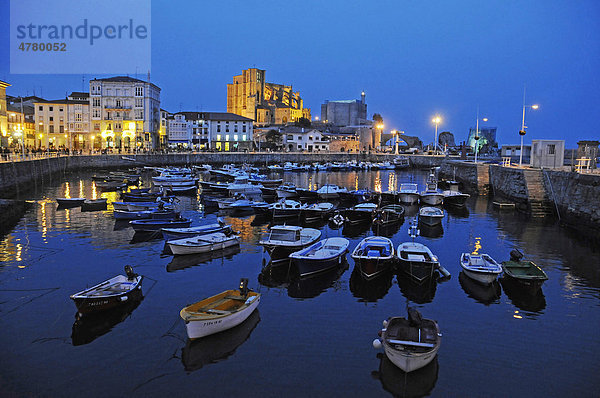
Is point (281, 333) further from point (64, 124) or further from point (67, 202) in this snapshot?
point (64, 124)

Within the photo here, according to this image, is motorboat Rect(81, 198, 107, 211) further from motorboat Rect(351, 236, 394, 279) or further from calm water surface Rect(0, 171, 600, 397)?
motorboat Rect(351, 236, 394, 279)

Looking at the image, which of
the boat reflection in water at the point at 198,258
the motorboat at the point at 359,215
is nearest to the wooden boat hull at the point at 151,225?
the boat reflection in water at the point at 198,258

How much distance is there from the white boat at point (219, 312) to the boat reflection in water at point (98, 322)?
301cm

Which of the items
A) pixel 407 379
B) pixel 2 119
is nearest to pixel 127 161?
pixel 2 119

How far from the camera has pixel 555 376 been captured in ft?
42.5

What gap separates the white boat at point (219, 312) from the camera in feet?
47.2

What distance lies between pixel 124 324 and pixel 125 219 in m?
20.0

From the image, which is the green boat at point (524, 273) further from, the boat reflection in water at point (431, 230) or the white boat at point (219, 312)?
the white boat at point (219, 312)

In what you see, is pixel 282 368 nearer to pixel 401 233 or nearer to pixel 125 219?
pixel 401 233

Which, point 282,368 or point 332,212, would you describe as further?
point 332,212

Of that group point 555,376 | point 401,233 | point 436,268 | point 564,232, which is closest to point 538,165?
point 564,232

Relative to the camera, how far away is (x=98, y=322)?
627 inches

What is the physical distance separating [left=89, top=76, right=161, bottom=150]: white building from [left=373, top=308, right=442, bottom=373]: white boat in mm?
92357

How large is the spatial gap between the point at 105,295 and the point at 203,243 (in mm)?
8760
